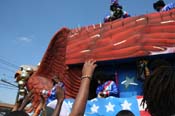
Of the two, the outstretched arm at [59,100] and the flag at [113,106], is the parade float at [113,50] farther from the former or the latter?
the outstretched arm at [59,100]

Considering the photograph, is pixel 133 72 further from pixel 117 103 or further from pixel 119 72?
pixel 117 103

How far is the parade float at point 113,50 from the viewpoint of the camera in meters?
5.77

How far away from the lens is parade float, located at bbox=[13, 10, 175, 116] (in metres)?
5.77

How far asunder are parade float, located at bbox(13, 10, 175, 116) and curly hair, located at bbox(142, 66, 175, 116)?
3996 millimetres

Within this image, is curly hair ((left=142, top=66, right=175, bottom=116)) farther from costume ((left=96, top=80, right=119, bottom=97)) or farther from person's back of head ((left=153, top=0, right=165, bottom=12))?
person's back of head ((left=153, top=0, right=165, bottom=12))

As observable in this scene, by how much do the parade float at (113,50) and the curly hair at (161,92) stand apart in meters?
4.00

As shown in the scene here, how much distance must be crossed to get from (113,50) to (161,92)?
4811 millimetres

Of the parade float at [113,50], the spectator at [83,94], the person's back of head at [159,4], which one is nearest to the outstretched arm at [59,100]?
the spectator at [83,94]

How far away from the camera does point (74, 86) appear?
22.7 feet

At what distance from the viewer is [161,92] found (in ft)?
5.05

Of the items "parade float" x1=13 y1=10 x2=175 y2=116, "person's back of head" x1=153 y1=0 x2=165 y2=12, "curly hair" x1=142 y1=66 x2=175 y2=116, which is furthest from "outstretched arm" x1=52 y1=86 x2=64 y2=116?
"person's back of head" x1=153 y1=0 x2=165 y2=12

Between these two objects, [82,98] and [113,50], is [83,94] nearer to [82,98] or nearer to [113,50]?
[82,98]

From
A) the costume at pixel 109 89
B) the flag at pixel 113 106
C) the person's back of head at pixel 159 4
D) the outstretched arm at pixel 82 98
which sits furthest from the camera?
the person's back of head at pixel 159 4

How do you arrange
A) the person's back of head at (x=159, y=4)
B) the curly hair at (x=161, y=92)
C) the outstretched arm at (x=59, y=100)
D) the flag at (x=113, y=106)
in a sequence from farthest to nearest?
the person's back of head at (x=159, y=4)
the flag at (x=113, y=106)
the outstretched arm at (x=59, y=100)
the curly hair at (x=161, y=92)
